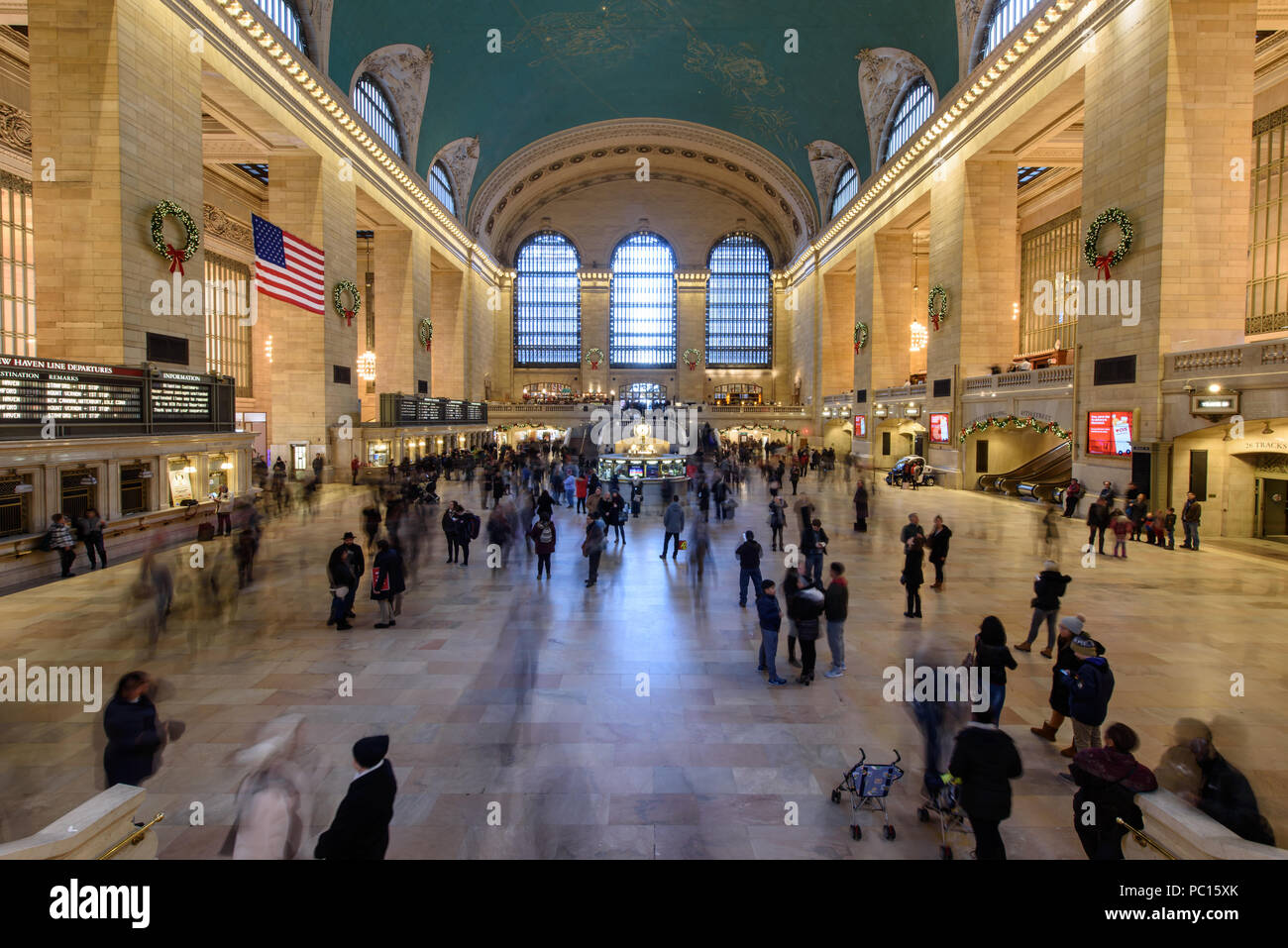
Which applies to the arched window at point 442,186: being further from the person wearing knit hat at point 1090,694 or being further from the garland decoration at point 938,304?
the person wearing knit hat at point 1090,694

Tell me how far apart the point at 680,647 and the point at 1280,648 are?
6.61m

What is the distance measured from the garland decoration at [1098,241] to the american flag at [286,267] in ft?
70.2

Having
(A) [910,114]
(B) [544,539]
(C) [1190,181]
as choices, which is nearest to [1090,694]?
(B) [544,539]

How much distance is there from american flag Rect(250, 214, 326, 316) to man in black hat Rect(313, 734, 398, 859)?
18736 mm

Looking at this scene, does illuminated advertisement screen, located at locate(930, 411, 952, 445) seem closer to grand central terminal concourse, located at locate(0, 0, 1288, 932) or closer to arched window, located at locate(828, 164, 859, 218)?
grand central terminal concourse, located at locate(0, 0, 1288, 932)

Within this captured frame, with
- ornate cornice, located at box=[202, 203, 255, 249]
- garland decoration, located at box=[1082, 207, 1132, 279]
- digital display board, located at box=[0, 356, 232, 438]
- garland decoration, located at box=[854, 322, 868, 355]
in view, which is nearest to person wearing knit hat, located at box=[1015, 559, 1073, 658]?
garland decoration, located at box=[1082, 207, 1132, 279]

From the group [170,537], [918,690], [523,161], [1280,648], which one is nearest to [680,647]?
[918,690]

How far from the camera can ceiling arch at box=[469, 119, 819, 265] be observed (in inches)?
1681

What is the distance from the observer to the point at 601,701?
5805 mm

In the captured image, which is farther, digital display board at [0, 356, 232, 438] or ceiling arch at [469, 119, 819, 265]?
ceiling arch at [469, 119, 819, 265]

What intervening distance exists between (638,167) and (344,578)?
4784 cm

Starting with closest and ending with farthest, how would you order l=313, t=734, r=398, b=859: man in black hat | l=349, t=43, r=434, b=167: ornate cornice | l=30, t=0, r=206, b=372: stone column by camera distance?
1. l=313, t=734, r=398, b=859: man in black hat
2. l=30, t=0, r=206, b=372: stone column
3. l=349, t=43, r=434, b=167: ornate cornice

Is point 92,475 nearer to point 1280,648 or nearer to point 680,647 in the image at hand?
point 680,647

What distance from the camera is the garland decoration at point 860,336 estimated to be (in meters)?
33.9
